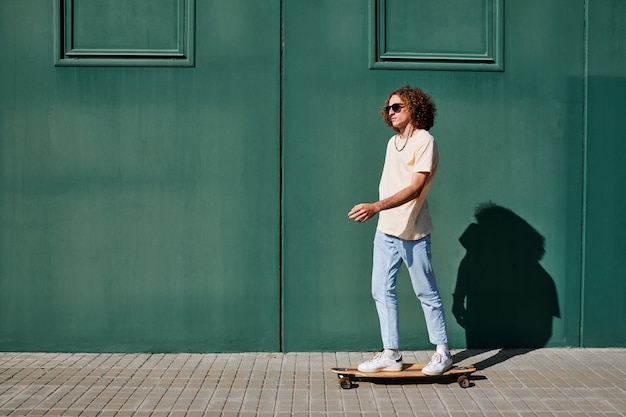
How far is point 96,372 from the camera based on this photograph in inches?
249

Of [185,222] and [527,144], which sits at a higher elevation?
[527,144]

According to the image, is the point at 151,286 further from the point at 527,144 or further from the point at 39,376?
the point at 527,144

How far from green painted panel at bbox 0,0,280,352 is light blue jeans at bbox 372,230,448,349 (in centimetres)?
118

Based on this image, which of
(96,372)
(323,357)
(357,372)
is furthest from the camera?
(323,357)

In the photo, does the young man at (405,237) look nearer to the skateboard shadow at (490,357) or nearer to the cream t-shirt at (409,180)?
the cream t-shirt at (409,180)

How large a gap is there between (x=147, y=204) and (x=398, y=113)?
222 centimetres

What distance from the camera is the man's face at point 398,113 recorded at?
19.6 feet

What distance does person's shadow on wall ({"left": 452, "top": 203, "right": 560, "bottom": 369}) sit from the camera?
23.2ft

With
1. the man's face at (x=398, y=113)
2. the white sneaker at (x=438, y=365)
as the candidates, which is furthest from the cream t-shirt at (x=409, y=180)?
the white sneaker at (x=438, y=365)

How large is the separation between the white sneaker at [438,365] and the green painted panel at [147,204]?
1.50 m

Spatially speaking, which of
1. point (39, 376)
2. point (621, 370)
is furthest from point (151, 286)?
point (621, 370)

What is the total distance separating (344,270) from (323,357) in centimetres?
71

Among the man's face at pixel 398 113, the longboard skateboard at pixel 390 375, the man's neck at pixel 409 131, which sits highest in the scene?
the man's face at pixel 398 113

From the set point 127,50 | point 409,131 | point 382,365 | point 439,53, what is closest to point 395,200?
point 409,131
